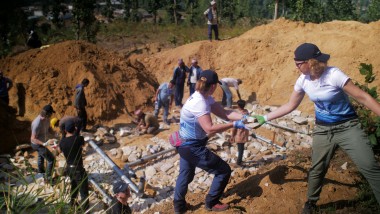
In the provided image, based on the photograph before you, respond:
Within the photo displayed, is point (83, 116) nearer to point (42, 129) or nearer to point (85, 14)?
point (42, 129)

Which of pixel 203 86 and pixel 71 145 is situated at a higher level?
pixel 203 86

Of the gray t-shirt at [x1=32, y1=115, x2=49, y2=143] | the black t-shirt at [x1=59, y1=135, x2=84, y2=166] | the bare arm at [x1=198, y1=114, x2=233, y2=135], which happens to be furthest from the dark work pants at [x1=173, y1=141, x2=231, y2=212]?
the gray t-shirt at [x1=32, y1=115, x2=49, y2=143]

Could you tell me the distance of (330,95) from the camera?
361cm

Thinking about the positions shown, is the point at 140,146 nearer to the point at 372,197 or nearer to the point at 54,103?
the point at 54,103

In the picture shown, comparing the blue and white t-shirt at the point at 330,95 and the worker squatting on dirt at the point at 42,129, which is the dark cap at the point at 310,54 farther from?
the worker squatting on dirt at the point at 42,129

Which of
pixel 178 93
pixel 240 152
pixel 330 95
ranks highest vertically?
pixel 330 95

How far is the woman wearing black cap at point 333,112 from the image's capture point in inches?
138

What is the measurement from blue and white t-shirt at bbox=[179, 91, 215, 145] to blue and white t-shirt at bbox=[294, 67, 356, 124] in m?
1.23

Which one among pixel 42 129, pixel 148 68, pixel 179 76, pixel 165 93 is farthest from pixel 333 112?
pixel 148 68

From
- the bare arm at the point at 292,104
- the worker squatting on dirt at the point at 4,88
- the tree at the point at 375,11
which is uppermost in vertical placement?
the tree at the point at 375,11

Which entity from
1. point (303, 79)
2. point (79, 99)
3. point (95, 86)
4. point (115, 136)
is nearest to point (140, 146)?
point (115, 136)

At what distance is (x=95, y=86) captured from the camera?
10688mm

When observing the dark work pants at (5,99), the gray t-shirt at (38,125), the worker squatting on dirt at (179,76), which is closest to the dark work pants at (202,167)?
the gray t-shirt at (38,125)

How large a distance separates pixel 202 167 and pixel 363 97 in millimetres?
2083
